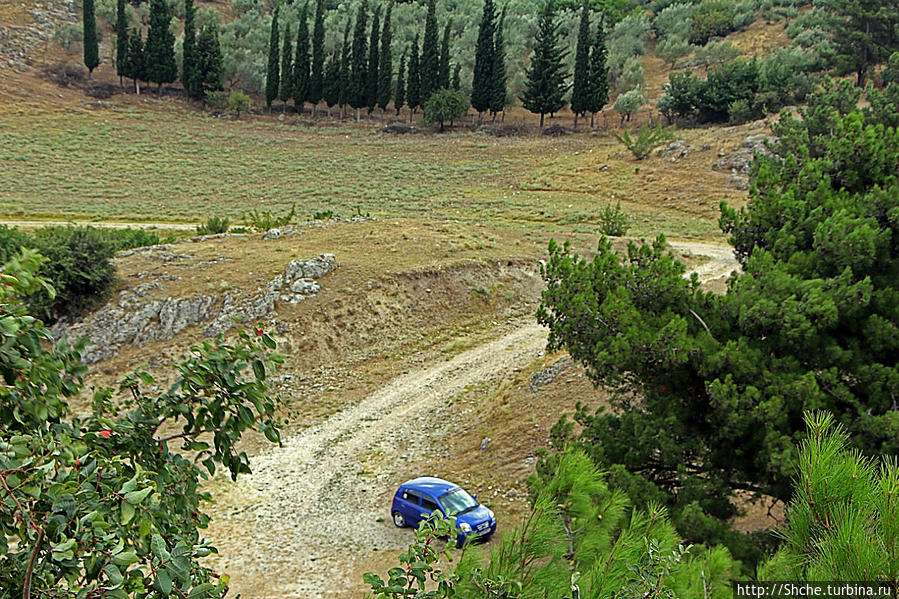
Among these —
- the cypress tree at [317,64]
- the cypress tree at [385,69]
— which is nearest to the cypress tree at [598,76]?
the cypress tree at [385,69]

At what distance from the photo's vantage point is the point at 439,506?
11.1 m

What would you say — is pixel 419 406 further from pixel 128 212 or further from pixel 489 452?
pixel 128 212

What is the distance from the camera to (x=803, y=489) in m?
3.45

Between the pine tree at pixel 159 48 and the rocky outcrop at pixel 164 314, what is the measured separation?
163 ft

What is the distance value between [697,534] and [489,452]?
709 centimetres

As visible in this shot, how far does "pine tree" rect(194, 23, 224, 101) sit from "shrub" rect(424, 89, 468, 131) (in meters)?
20.0

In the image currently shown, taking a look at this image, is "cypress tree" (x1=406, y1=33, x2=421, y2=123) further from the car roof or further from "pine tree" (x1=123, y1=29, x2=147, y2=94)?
the car roof

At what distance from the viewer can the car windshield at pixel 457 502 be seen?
36.7ft

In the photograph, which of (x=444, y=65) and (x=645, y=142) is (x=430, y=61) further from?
(x=645, y=142)

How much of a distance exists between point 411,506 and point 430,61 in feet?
177

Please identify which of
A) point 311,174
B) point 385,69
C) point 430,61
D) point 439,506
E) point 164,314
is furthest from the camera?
point 385,69

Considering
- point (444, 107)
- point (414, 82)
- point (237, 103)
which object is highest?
point (414, 82)

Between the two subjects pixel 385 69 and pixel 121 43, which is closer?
pixel 385 69

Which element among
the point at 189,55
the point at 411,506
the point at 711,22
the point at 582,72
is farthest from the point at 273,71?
the point at 411,506
